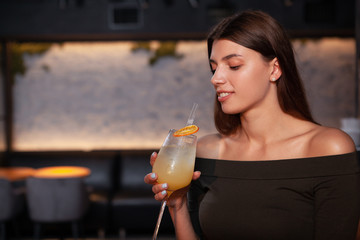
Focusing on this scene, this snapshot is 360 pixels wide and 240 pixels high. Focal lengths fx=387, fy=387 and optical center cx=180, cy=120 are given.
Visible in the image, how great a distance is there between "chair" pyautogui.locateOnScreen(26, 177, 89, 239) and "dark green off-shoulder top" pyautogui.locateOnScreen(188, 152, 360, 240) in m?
2.73

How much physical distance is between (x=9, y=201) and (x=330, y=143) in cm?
366

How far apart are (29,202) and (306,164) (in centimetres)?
340

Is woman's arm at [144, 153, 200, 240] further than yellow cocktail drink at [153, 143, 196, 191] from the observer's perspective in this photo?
Yes

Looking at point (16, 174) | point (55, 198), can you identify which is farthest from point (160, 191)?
point (16, 174)

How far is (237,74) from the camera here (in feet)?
4.48

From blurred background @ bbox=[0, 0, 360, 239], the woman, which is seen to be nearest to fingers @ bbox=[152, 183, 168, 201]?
the woman

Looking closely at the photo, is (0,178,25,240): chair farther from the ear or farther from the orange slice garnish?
the ear

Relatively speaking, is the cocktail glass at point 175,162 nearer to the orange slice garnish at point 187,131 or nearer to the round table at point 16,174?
the orange slice garnish at point 187,131

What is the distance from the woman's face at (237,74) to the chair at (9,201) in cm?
334

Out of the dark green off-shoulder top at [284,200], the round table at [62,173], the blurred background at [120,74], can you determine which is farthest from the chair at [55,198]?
the dark green off-shoulder top at [284,200]

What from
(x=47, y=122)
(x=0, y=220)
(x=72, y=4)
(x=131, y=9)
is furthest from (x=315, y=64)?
(x=0, y=220)

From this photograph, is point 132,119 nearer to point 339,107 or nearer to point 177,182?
point 339,107

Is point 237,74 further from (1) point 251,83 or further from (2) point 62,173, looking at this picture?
(2) point 62,173

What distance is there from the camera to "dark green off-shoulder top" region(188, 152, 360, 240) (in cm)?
130
